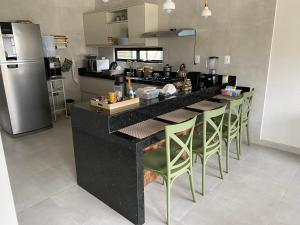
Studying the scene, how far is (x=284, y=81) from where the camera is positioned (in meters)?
3.01

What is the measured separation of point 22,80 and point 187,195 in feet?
10.2

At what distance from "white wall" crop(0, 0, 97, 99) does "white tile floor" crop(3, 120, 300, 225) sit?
97.9 inches

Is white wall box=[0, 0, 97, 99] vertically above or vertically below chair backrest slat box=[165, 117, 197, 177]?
above

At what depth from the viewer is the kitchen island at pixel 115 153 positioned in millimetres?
1837

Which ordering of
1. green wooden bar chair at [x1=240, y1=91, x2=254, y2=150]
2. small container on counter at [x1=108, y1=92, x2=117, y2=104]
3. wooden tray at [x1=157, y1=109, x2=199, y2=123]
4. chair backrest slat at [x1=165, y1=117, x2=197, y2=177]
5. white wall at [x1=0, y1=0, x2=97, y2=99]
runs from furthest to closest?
white wall at [x1=0, y1=0, x2=97, y2=99], green wooden bar chair at [x1=240, y1=91, x2=254, y2=150], wooden tray at [x1=157, y1=109, x2=199, y2=123], small container on counter at [x1=108, y1=92, x2=117, y2=104], chair backrest slat at [x1=165, y1=117, x2=197, y2=177]

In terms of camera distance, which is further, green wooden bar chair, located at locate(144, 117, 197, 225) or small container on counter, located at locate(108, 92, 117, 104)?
small container on counter, located at locate(108, 92, 117, 104)

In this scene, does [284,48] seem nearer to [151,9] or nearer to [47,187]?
[151,9]

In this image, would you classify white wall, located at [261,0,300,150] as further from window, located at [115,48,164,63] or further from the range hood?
window, located at [115,48,164,63]

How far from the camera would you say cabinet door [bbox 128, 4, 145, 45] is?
3.88 metres

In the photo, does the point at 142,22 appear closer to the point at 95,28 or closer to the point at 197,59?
the point at 197,59

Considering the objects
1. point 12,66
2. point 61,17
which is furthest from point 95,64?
point 12,66

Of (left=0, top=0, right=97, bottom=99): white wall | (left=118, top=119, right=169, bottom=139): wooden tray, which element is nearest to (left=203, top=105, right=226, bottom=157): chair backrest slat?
(left=118, top=119, right=169, bottom=139): wooden tray

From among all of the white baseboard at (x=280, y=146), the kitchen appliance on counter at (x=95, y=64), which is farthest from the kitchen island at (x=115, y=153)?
the kitchen appliance on counter at (x=95, y=64)

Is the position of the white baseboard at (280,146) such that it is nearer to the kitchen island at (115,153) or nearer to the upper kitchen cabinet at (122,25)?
the kitchen island at (115,153)
